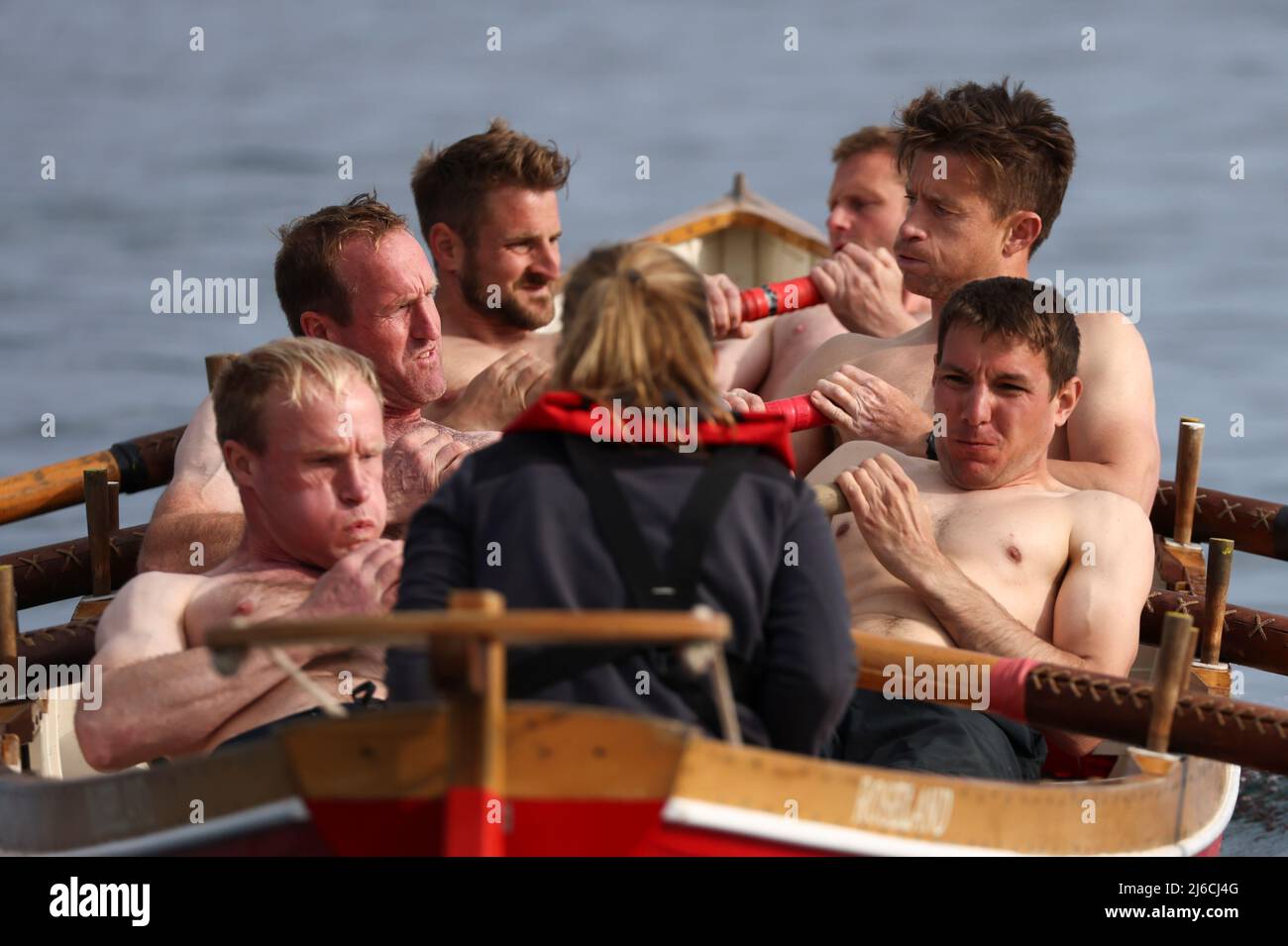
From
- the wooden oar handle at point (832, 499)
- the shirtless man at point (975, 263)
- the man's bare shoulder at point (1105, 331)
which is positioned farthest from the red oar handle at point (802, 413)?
the man's bare shoulder at point (1105, 331)

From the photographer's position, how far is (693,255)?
8109 mm

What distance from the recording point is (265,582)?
372 centimetres

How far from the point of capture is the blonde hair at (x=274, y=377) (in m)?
3.68

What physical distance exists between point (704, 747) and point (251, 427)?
1.25 meters

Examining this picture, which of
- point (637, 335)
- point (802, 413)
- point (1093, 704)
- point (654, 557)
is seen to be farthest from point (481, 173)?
point (654, 557)

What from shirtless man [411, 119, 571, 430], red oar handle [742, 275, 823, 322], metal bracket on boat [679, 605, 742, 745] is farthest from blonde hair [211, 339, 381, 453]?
red oar handle [742, 275, 823, 322]

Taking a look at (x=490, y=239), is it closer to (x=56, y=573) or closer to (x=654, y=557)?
(x=56, y=573)

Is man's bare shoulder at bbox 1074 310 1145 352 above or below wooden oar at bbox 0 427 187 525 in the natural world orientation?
above

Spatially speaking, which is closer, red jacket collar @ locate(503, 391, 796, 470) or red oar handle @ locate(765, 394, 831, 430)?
red jacket collar @ locate(503, 391, 796, 470)

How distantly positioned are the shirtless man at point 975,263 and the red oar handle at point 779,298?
17.3 inches

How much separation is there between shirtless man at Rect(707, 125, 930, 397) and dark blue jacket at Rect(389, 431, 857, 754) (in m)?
2.40

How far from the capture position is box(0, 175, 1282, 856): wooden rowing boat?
8.98 ft

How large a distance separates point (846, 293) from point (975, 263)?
73cm

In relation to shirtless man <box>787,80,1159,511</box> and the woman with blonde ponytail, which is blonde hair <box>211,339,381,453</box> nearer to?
the woman with blonde ponytail
